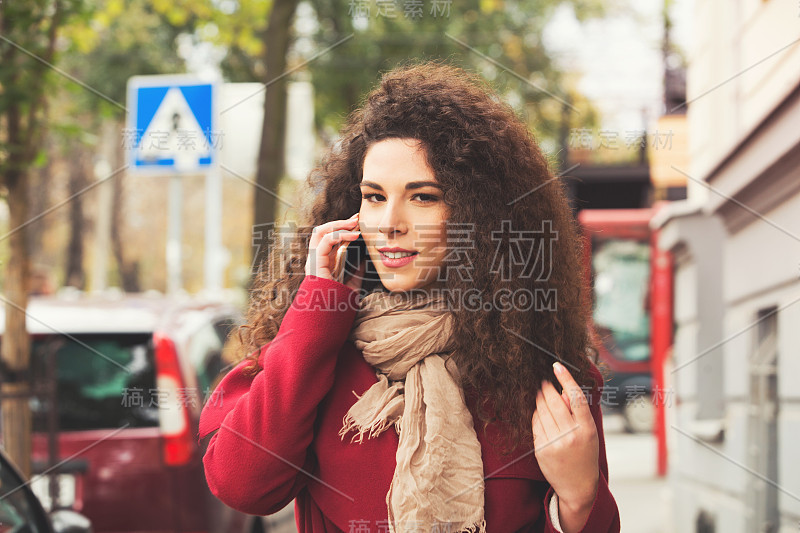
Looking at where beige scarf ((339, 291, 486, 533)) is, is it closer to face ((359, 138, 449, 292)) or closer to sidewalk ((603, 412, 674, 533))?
face ((359, 138, 449, 292))

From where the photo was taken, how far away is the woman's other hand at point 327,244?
1953mm

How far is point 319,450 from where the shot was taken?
1.97m

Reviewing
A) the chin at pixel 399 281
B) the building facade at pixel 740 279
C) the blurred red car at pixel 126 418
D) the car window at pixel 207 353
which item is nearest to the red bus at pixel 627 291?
the building facade at pixel 740 279

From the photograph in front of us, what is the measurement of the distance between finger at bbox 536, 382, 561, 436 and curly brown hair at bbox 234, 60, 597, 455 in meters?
0.02

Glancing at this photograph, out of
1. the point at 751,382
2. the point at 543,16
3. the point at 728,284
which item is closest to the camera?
the point at 751,382

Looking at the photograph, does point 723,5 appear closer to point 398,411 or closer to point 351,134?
point 351,134

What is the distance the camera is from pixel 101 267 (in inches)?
840

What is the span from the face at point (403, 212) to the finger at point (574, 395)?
37 cm

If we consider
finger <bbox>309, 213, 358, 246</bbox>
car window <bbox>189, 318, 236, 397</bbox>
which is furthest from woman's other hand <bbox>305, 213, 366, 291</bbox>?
car window <bbox>189, 318, 236, 397</bbox>

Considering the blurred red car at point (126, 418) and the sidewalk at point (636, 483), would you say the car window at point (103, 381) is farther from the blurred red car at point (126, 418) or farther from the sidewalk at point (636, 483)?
the sidewalk at point (636, 483)

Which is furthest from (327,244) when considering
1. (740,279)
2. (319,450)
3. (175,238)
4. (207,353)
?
(175,238)

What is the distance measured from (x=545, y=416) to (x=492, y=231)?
1.45 feet

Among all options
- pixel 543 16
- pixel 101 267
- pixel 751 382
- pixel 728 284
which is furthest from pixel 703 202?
pixel 101 267

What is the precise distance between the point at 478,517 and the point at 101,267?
20842mm
